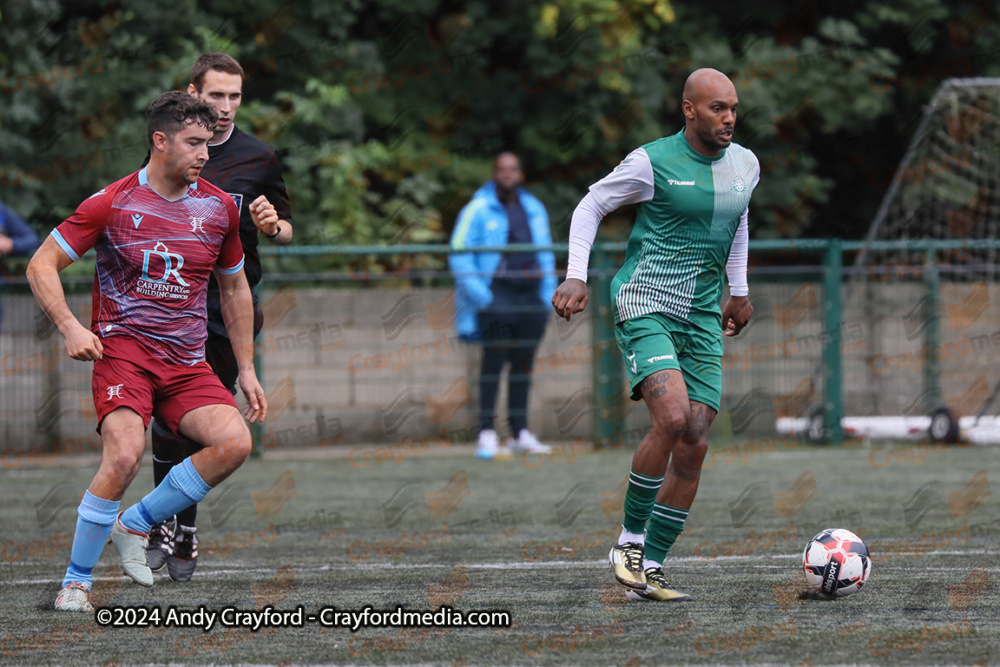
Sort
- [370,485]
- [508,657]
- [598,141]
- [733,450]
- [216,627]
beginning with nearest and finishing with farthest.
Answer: [508,657]
[216,627]
[370,485]
[733,450]
[598,141]

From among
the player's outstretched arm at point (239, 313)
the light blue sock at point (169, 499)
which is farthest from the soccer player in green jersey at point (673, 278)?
the light blue sock at point (169, 499)

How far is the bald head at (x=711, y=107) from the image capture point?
526cm

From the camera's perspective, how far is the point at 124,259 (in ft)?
16.9

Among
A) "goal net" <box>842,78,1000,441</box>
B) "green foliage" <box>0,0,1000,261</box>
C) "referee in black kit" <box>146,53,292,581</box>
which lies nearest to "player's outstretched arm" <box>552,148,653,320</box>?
Result: "referee in black kit" <box>146,53,292,581</box>

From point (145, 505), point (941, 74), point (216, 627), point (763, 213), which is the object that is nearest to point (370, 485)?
point (145, 505)

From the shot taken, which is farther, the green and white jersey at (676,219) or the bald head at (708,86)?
the green and white jersey at (676,219)

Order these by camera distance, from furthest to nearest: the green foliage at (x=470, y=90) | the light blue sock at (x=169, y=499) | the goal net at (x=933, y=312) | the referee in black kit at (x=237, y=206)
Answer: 1. the green foliage at (x=470, y=90)
2. the goal net at (x=933, y=312)
3. the referee in black kit at (x=237, y=206)
4. the light blue sock at (x=169, y=499)

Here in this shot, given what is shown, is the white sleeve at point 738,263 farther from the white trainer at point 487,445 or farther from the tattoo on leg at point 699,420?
the white trainer at point 487,445

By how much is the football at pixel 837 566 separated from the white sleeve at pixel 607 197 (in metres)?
1.33

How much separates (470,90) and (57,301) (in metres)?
11.8

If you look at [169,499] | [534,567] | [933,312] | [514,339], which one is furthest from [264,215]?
[933,312]

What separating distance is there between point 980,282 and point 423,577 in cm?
969

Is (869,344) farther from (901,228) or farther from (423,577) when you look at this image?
(423,577)

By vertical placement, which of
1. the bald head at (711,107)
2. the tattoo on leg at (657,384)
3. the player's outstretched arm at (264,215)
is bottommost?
the tattoo on leg at (657,384)
